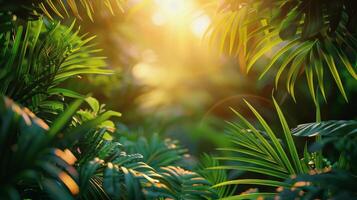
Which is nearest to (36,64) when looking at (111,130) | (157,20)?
(111,130)

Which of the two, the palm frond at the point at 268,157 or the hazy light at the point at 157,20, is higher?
the hazy light at the point at 157,20

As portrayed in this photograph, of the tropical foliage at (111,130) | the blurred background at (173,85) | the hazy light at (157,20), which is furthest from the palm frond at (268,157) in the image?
the hazy light at (157,20)

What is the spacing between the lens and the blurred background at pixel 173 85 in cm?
231

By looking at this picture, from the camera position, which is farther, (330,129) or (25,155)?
(330,129)

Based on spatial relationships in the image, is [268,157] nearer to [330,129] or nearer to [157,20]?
[330,129]

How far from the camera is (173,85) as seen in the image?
546cm

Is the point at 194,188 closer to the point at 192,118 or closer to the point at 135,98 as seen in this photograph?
the point at 135,98

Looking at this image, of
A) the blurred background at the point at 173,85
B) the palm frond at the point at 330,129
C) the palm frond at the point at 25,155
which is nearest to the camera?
the palm frond at the point at 25,155

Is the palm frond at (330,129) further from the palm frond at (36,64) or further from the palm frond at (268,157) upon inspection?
the palm frond at (36,64)

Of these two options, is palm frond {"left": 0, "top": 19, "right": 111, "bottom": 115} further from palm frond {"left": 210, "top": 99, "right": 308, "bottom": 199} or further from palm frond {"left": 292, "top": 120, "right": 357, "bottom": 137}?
palm frond {"left": 292, "top": 120, "right": 357, "bottom": 137}

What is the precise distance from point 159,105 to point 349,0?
3832 mm

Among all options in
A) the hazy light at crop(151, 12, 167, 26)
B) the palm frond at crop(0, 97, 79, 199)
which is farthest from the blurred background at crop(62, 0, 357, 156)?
the palm frond at crop(0, 97, 79, 199)

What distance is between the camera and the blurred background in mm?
2309

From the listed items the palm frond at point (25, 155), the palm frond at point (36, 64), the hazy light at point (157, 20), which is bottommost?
the palm frond at point (25, 155)
